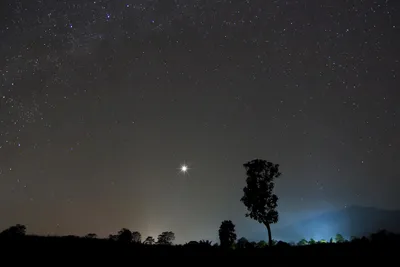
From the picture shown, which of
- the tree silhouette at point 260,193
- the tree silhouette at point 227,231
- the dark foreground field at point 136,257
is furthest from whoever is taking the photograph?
the tree silhouette at point 227,231

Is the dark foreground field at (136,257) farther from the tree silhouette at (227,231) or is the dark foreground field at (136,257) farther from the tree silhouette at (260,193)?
the tree silhouette at (227,231)

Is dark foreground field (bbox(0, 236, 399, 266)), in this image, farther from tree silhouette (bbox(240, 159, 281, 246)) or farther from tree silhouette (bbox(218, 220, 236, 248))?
tree silhouette (bbox(218, 220, 236, 248))

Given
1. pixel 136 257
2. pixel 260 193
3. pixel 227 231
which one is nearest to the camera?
pixel 136 257

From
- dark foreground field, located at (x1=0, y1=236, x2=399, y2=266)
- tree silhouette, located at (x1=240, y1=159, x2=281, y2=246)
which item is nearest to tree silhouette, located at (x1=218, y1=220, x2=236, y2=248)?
tree silhouette, located at (x1=240, y1=159, x2=281, y2=246)

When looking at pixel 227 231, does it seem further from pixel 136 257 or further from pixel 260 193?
pixel 136 257

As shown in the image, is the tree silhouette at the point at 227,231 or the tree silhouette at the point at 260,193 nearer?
the tree silhouette at the point at 260,193

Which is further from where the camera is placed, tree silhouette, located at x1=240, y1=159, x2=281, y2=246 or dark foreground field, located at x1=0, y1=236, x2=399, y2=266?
tree silhouette, located at x1=240, y1=159, x2=281, y2=246

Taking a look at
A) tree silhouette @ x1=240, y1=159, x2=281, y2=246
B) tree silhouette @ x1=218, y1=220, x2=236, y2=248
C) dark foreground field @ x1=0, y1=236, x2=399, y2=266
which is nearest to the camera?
dark foreground field @ x1=0, y1=236, x2=399, y2=266

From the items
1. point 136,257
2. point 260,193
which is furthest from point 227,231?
point 136,257

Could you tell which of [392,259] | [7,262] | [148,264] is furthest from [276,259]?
[7,262]

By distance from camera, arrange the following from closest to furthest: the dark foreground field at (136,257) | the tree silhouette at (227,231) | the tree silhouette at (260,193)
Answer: the dark foreground field at (136,257), the tree silhouette at (260,193), the tree silhouette at (227,231)

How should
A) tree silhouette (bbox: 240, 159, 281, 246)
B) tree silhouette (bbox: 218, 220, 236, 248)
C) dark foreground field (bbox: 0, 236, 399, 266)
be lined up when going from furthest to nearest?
1. tree silhouette (bbox: 218, 220, 236, 248)
2. tree silhouette (bbox: 240, 159, 281, 246)
3. dark foreground field (bbox: 0, 236, 399, 266)

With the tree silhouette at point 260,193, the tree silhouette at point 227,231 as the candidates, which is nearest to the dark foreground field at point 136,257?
the tree silhouette at point 260,193

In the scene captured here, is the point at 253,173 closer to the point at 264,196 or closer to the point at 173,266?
the point at 264,196
